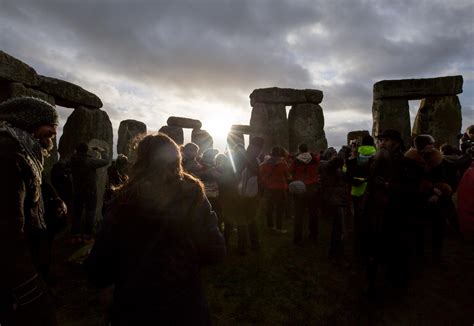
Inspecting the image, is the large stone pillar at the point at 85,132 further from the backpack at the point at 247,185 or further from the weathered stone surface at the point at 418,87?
the weathered stone surface at the point at 418,87

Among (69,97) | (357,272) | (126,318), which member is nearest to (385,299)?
(357,272)

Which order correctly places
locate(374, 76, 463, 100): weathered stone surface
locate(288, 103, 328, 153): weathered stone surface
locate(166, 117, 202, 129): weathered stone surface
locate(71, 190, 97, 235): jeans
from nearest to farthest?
locate(71, 190, 97, 235): jeans < locate(374, 76, 463, 100): weathered stone surface < locate(288, 103, 328, 153): weathered stone surface < locate(166, 117, 202, 129): weathered stone surface

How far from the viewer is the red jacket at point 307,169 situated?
545cm

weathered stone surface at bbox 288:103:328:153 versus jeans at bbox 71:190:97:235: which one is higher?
weathered stone surface at bbox 288:103:328:153

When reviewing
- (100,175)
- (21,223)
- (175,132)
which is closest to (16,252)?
(21,223)

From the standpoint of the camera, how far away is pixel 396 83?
10070mm

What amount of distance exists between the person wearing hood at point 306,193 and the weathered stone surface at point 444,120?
21.0 feet

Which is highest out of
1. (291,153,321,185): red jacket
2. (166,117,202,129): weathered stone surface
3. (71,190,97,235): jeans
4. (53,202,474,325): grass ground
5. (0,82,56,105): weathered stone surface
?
(166,117,202,129): weathered stone surface

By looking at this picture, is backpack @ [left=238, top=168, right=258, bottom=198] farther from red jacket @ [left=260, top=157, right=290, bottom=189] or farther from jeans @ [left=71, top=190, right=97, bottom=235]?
jeans @ [left=71, top=190, right=97, bottom=235]

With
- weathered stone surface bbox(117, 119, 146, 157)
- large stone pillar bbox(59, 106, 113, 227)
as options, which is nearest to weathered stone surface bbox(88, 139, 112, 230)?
large stone pillar bbox(59, 106, 113, 227)

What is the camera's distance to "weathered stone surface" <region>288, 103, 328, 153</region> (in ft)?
38.4

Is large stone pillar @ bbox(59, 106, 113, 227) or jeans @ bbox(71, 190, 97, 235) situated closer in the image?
jeans @ bbox(71, 190, 97, 235)

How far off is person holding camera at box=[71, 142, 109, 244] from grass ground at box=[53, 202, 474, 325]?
685 mm

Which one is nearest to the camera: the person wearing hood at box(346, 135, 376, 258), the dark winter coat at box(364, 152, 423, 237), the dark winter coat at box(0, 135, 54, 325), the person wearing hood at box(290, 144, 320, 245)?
the dark winter coat at box(0, 135, 54, 325)
